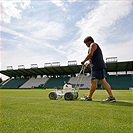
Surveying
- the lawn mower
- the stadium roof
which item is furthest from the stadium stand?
the lawn mower

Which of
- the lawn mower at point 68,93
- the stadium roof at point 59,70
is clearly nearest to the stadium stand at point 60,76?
the stadium roof at point 59,70

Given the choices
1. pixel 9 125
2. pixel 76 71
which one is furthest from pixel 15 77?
pixel 9 125

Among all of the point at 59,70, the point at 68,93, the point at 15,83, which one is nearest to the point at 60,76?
the point at 59,70

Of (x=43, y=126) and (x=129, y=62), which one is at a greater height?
(x=129, y=62)

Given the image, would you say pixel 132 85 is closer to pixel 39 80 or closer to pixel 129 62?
pixel 129 62

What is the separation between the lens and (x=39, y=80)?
5384cm

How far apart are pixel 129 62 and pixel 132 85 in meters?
5.35

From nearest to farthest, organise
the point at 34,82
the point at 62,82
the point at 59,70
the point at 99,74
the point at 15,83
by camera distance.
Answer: the point at 99,74 → the point at 62,82 → the point at 59,70 → the point at 34,82 → the point at 15,83

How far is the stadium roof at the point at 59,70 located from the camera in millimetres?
41469

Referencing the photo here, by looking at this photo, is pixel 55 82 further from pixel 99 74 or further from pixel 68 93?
pixel 99 74

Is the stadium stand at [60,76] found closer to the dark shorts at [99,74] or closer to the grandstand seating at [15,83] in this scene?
the grandstand seating at [15,83]

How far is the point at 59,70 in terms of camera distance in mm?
49500

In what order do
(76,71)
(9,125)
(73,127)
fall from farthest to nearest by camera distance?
(76,71) < (9,125) < (73,127)

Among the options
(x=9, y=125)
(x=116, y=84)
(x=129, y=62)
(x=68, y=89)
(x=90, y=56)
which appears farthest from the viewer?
(x=116, y=84)
